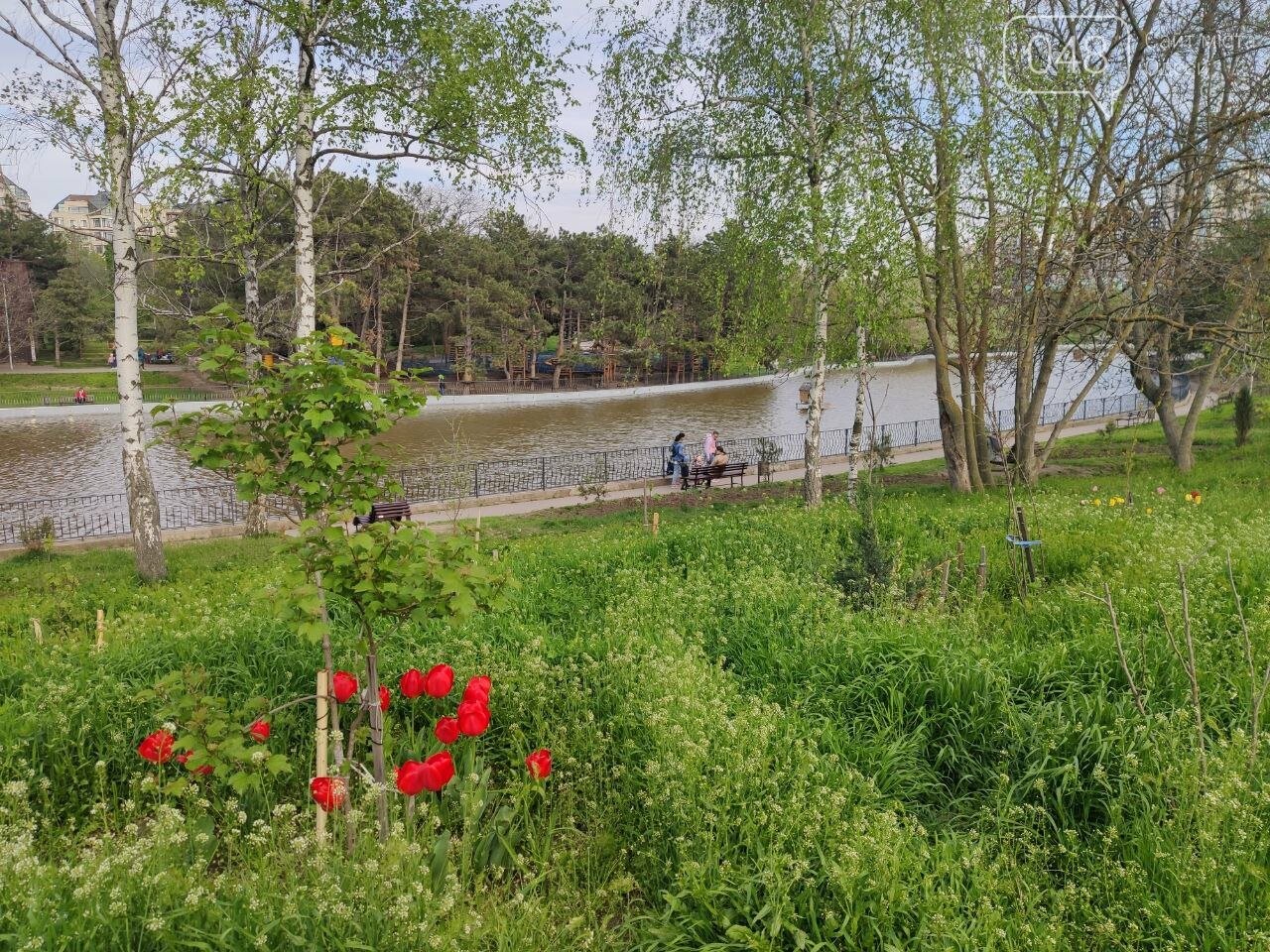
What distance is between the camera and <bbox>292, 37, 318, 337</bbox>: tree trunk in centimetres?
989

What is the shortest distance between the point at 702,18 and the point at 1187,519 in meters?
9.45

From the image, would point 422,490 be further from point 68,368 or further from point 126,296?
point 68,368

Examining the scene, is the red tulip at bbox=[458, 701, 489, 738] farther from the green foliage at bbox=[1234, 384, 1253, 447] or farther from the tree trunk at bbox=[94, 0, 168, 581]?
the green foliage at bbox=[1234, 384, 1253, 447]

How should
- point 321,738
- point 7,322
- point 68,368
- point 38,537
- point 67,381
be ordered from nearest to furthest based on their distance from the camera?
point 321,738
point 38,537
point 67,381
point 7,322
point 68,368

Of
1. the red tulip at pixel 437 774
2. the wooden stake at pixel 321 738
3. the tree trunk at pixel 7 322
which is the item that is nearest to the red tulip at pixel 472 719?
the red tulip at pixel 437 774

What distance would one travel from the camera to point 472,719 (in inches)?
130

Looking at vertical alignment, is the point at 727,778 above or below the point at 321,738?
below

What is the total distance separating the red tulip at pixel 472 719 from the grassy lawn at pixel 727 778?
0.34 meters

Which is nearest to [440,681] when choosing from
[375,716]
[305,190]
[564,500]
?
[375,716]

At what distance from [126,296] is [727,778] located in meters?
9.06

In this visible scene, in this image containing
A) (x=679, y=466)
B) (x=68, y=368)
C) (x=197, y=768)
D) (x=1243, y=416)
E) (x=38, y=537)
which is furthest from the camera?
(x=68, y=368)

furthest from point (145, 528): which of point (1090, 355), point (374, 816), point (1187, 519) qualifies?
point (1090, 355)

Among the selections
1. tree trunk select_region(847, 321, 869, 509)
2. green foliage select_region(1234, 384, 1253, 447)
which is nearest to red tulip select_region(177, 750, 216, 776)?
tree trunk select_region(847, 321, 869, 509)

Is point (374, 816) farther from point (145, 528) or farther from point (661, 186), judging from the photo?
point (661, 186)
